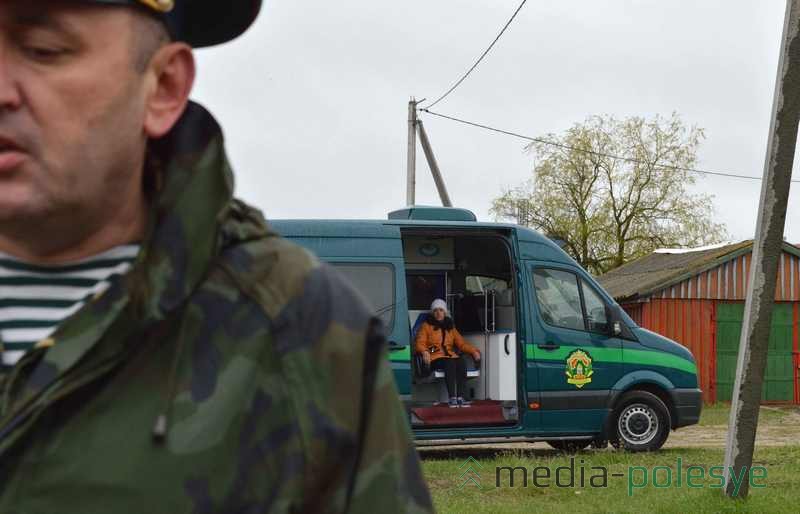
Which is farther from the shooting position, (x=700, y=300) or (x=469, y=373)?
(x=700, y=300)

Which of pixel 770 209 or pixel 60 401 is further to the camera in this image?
pixel 770 209

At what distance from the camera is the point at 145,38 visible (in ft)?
4.58

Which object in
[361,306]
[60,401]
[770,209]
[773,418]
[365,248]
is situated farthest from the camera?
[773,418]

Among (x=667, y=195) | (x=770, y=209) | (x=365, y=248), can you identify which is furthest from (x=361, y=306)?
(x=667, y=195)

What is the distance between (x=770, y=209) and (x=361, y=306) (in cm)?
706

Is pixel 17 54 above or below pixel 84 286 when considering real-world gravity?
above

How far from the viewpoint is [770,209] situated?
793 cm

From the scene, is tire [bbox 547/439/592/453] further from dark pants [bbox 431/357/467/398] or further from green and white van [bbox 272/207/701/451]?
dark pants [bbox 431/357/467/398]

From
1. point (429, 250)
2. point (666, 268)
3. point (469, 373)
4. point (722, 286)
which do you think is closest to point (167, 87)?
point (469, 373)

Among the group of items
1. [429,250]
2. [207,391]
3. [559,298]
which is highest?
[429,250]

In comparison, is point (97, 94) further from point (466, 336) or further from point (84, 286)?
point (466, 336)

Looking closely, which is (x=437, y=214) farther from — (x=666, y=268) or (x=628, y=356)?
(x=666, y=268)

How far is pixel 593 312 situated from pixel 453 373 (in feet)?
5.58

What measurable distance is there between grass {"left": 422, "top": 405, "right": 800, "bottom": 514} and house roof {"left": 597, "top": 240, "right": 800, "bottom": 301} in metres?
13.7
